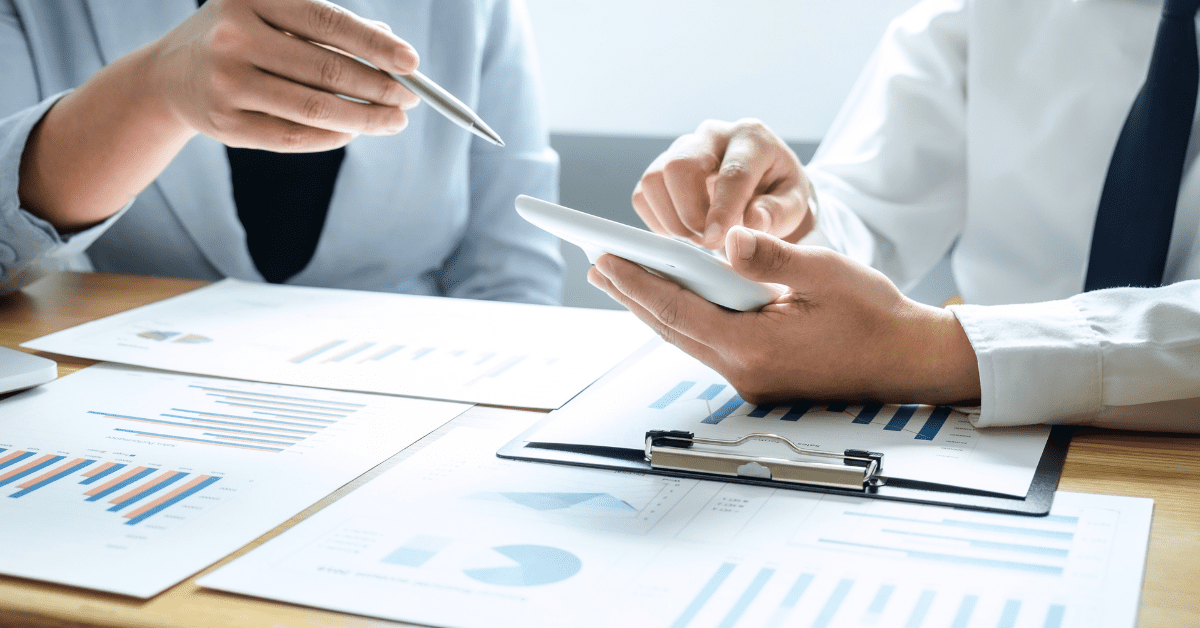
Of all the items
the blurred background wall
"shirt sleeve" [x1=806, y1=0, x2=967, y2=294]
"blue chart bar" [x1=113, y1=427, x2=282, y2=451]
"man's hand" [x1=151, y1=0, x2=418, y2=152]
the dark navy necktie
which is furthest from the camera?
the blurred background wall

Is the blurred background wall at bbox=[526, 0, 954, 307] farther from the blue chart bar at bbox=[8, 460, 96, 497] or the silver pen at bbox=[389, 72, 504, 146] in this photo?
the blue chart bar at bbox=[8, 460, 96, 497]

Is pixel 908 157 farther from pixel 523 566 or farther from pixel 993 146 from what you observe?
pixel 523 566

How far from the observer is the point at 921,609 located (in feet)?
1.28

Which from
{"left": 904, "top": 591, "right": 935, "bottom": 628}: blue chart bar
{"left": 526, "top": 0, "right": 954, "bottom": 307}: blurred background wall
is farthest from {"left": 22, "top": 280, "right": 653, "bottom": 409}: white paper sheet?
{"left": 526, "top": 0, "right": 954, "bottom": 307}: blurred background wall

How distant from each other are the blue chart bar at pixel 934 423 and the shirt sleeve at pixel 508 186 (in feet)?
2.42

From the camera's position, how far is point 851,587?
410 millimetres

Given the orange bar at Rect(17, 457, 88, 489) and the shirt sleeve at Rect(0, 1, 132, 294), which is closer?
the orange bar at Rect(17, 457, 88, 489)

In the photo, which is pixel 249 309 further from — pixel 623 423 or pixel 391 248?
pixel 623 423

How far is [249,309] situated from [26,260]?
0.71 feet

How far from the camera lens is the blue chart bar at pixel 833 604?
0.38m

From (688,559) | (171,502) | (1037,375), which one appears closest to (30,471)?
(171,502)

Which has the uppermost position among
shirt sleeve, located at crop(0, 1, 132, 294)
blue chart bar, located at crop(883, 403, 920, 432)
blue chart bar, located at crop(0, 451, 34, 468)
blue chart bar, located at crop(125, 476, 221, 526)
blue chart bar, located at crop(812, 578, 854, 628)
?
shirt sleeve, located at crop(0, 1, 132, 294)

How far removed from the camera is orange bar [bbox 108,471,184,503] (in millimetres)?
521

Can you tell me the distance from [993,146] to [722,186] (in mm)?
483
